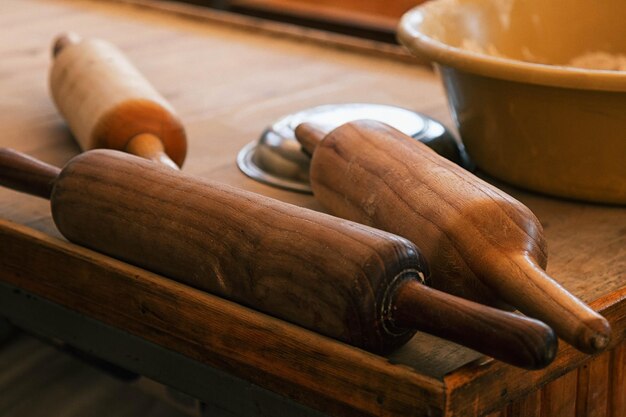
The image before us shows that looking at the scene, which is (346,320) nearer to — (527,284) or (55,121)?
(527,284)

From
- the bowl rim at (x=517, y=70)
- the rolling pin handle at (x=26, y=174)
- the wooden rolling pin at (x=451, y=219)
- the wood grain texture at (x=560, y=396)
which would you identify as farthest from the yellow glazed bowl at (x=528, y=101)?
the rolling pin handle at (x=26, y=174)

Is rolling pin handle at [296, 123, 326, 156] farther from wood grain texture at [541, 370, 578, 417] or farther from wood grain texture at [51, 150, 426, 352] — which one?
wood grain texture at [541, 370, 578, 417]

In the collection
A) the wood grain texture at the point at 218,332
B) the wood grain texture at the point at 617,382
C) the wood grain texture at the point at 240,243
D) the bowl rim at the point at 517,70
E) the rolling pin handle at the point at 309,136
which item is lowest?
the wood grain texture at the point at 617,382

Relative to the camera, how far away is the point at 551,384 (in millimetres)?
683

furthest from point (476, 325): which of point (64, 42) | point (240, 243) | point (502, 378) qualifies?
point (64, 42)

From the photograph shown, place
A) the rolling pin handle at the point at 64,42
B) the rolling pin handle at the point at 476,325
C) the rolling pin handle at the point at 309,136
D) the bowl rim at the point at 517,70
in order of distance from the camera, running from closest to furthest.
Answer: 1. the rolling pin handle at the point at 476,325
2. the bowl rim at the point at 517,70
3. the rolling pin handle at the point at 309,136
4. the rolling pin handle at the point at 64,42

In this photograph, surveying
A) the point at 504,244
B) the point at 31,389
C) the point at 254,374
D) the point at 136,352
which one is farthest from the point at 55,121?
the point at 504,244

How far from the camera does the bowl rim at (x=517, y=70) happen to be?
763 mm

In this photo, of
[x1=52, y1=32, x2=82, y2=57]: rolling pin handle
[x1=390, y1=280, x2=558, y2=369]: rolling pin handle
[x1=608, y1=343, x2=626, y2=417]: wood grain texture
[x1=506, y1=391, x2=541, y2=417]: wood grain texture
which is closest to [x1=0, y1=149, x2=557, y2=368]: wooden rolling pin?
[x1=390, y1=280, x2=558, y2=369]: rolling pin handle

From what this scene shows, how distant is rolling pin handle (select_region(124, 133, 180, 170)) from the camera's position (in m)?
0.89

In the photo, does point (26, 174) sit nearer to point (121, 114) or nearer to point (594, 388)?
point (121, 114)

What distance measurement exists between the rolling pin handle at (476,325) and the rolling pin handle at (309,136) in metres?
0.31

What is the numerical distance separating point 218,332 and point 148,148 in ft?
0.95

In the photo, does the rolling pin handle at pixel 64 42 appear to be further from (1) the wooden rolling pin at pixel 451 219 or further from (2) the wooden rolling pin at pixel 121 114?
(1) the wooden rolling pin at pixel 451 219
